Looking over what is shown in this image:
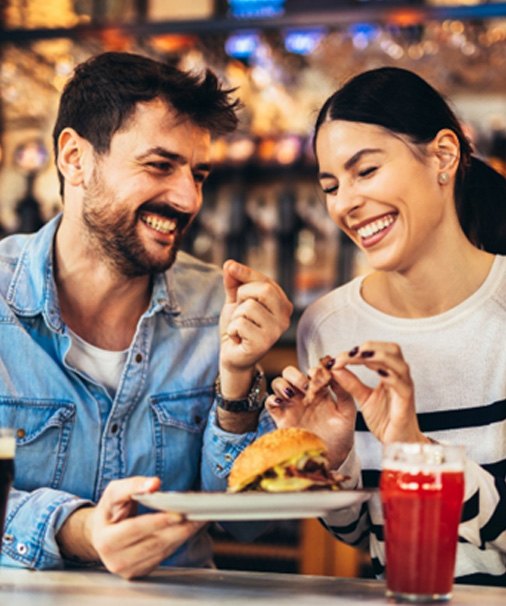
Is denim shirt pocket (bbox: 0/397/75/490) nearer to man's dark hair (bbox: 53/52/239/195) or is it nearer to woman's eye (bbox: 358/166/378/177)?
man's dark hair (bbox: 53/52/239/195)

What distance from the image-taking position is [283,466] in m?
1.55

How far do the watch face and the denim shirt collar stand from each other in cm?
258

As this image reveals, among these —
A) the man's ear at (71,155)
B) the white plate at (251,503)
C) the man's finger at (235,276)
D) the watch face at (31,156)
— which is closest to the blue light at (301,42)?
the watch face at (31,156)

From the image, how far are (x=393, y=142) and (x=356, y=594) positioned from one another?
878 millimetres

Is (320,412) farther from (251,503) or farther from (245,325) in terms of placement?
(251,503)

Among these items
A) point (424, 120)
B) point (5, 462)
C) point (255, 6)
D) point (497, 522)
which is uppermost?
point (255, 6)

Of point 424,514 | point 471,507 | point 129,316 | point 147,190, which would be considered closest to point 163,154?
point 147,190

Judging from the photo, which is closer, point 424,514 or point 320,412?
point 424,514

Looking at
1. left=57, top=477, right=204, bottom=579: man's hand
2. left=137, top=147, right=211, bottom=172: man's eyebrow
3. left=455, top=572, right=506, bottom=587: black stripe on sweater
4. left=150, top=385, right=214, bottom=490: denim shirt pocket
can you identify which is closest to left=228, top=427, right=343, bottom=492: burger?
left=57, top=477, right=204, bottom=579: man's hand

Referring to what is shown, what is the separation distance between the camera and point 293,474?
1543mm

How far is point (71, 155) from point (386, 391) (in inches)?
39.9

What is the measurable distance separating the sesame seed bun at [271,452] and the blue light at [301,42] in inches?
128

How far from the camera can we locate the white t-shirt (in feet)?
7.05

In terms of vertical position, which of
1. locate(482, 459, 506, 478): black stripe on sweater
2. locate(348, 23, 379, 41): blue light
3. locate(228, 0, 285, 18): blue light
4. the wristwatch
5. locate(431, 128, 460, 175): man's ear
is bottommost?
locate(482, 459, 506, 478): black stripe on sweater
